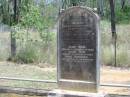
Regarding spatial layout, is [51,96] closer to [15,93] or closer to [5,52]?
[15,93]

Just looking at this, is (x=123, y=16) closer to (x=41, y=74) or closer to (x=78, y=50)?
(x=41, y=74)

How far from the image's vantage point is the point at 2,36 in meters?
23.1

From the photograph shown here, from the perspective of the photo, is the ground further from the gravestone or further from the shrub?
the shrub

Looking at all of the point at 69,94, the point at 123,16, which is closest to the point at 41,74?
the point at 69,94

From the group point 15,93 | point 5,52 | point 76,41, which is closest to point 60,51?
point 76,41

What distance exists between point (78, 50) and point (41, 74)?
512 cm

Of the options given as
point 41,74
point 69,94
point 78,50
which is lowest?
point 41,74

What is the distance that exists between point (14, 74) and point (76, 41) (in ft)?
17.6

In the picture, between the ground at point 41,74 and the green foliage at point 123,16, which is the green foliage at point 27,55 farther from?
the green foliage at point 123,16

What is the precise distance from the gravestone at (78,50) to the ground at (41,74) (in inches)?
75.6

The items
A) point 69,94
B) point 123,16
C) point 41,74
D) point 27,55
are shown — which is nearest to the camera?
point 69,94

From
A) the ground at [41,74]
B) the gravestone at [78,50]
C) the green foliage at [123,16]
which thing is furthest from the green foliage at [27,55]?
the green foliage at [123,16]

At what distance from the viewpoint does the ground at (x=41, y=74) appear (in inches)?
468

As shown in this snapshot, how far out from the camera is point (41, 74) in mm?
14367
